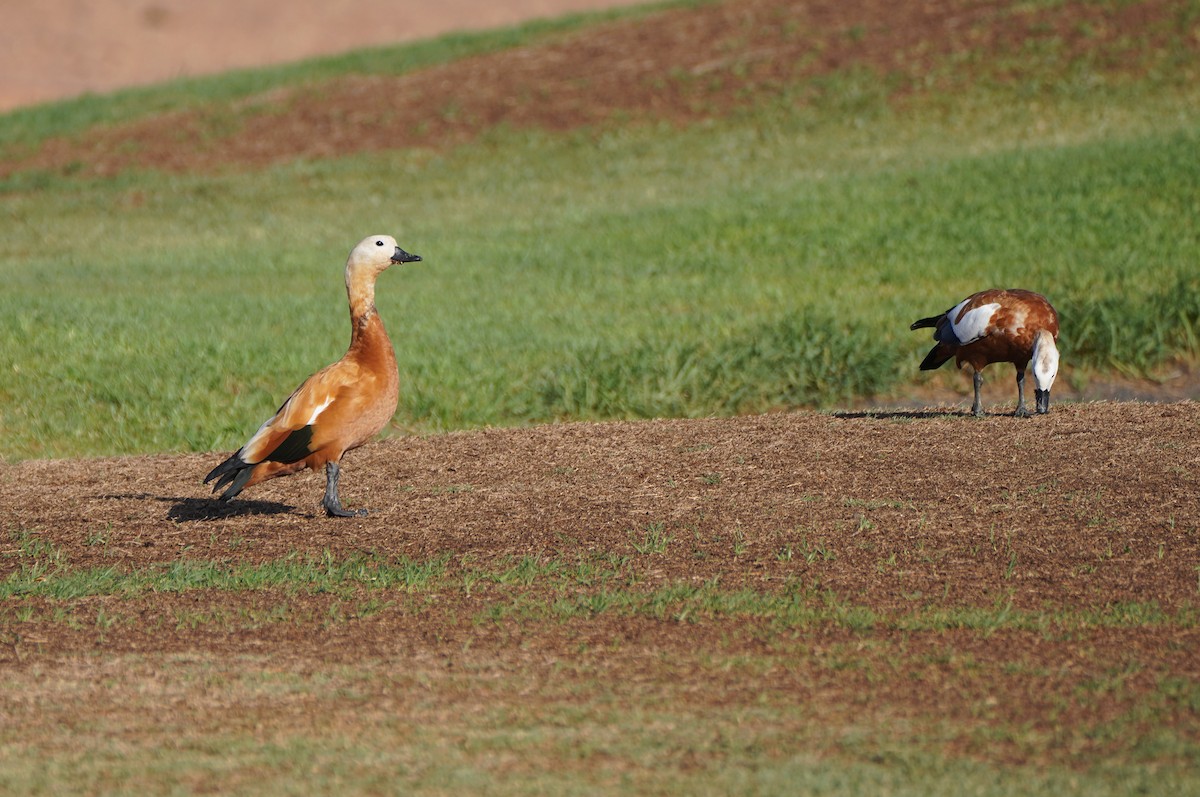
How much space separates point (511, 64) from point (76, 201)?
910 centimetres

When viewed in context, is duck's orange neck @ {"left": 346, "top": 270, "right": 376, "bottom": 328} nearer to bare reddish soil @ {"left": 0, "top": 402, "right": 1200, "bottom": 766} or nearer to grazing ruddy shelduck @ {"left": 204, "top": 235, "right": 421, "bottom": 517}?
grazing ruddy shelduck @ {"left": 204, "top": 235, "right": 421, "bottom": 517}

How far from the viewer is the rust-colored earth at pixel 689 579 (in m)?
5.27

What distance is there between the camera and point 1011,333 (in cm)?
944

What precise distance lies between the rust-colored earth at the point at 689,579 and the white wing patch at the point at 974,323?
57cm

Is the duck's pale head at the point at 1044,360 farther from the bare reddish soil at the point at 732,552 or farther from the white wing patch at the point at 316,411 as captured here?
the white wing patch at the point at 316,411

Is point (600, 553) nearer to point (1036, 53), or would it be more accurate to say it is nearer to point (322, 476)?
point (322, 476)

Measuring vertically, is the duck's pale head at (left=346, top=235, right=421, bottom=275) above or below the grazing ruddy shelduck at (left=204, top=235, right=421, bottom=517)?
above

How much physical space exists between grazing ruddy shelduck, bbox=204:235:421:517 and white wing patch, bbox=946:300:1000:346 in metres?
3.74

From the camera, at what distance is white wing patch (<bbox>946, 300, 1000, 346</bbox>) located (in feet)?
31.1

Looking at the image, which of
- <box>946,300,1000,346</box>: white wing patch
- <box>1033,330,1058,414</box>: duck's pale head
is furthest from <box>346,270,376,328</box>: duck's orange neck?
<box>1033,330,1058,414</box>: duck's pale head

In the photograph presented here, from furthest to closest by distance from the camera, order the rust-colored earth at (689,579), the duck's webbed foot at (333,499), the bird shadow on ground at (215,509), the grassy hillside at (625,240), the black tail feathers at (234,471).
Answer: the grassy hillside at (625,240)
the bird shadow on ground at (215,509)
the duck's webbed foot at (333,499)
the black tail feathers at (234,471)
the rust-colored earth at (689,579)

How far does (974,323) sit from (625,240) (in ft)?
31.1

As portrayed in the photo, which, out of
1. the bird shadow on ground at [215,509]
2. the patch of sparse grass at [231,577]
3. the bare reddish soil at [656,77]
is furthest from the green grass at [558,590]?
the bare reddish soil at [656,77]

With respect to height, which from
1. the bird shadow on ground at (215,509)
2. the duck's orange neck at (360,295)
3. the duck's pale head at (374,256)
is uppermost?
the duck's pale head at (374,256)
